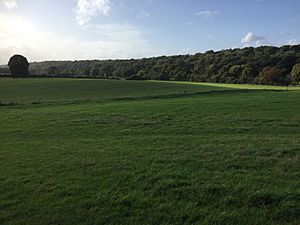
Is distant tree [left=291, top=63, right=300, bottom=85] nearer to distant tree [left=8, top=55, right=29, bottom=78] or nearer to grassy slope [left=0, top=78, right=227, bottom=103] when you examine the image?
grassy slope [left=0, top=78, right=227, bottom=103]

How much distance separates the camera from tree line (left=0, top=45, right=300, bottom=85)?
84.7m

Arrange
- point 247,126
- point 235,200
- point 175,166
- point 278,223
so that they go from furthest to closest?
point 247,126
point 175,166
point 235,200
point 278,223

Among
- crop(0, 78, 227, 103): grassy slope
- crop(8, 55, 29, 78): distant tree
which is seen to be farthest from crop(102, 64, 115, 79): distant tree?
crop(0, 78, 227, 103): grassy slope

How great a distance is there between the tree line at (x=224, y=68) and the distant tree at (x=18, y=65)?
3.74m

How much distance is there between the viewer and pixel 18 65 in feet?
313

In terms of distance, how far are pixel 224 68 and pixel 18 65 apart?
61.5 metres

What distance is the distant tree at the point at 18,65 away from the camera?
94938 mm

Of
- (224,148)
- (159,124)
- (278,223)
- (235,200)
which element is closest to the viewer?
(278,223)

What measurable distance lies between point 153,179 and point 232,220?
2661 millimetres

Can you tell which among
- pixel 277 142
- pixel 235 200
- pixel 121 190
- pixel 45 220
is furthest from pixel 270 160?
pixel 45 220

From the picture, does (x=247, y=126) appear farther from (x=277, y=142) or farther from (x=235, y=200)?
(x=235, y=200)

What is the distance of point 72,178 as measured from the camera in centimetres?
857

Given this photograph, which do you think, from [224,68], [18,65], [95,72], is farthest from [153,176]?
[95,72]

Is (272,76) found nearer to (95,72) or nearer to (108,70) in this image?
(108,70)
